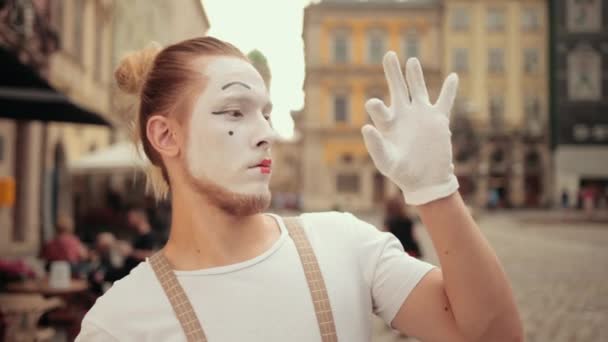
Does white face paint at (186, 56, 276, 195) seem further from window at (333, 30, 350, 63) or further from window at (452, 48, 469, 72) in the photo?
window at (452, 48, 469, 72)

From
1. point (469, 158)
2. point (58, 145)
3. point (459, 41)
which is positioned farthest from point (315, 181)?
point (58, 145)

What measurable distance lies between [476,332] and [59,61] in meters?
14.3

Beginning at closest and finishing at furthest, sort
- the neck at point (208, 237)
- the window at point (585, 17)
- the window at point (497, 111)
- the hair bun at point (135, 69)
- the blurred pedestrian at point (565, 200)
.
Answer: the neck at point (208, 237)
the hair bun at point (135, 69)
the blurred pedestrian at point (565, 200)
the window at point (585, 17)
the window at point (497, 111)

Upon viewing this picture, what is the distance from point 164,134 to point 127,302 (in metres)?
0.36

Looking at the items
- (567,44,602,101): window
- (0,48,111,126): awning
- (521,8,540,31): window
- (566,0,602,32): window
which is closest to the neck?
(0,48,111,126): awning

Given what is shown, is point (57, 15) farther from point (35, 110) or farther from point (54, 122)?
point (35, 110)

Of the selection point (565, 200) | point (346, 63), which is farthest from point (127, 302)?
point (346, 63)

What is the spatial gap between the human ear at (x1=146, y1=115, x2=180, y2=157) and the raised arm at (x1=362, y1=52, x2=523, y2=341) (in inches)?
17.4

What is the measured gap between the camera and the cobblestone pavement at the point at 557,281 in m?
6.07

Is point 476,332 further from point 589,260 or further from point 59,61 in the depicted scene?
point 59,61

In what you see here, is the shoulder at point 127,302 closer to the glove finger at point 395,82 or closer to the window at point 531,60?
the glove finger at point 395,82

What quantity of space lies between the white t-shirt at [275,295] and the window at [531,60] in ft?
126

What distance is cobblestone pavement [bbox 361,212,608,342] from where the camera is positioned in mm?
6070

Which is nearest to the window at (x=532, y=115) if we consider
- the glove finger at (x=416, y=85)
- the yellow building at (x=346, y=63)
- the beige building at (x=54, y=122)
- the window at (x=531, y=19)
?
the window at (x=531, y=19)
